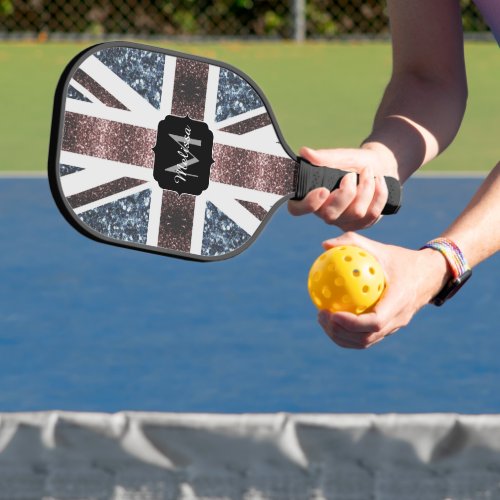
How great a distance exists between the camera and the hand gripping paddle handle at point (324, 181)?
234 centimetres

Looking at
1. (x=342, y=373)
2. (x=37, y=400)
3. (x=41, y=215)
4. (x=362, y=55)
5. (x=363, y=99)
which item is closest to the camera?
(x=37, y=400)

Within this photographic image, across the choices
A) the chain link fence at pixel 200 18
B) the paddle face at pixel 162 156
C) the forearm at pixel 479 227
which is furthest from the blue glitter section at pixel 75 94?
the chain link fence at pixel 200 18

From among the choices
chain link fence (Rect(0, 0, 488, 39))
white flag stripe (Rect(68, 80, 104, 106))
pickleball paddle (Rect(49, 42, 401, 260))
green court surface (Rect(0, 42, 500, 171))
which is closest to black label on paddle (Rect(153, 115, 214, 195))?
pickleball paddle (Rect(49, 42, 401, 260))

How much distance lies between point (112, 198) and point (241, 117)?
0.33m

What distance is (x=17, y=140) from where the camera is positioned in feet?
26.6

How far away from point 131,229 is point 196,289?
3.11 metres

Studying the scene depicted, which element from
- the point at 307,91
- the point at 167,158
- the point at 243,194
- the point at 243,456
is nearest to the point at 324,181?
the point at 243,194

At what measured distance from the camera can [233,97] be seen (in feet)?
8.06

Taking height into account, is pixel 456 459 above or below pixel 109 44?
below

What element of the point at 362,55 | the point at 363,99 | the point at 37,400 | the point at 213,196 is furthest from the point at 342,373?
the point at 362,55

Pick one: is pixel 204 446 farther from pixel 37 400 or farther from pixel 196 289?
pixel 196 289

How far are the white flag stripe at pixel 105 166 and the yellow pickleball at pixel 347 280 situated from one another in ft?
1.06

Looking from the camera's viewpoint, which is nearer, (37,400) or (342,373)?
(37,400)

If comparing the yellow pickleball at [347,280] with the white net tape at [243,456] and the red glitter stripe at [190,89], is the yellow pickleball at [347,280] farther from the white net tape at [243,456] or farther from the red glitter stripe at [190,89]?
the red glitter stripe at [190,89]
